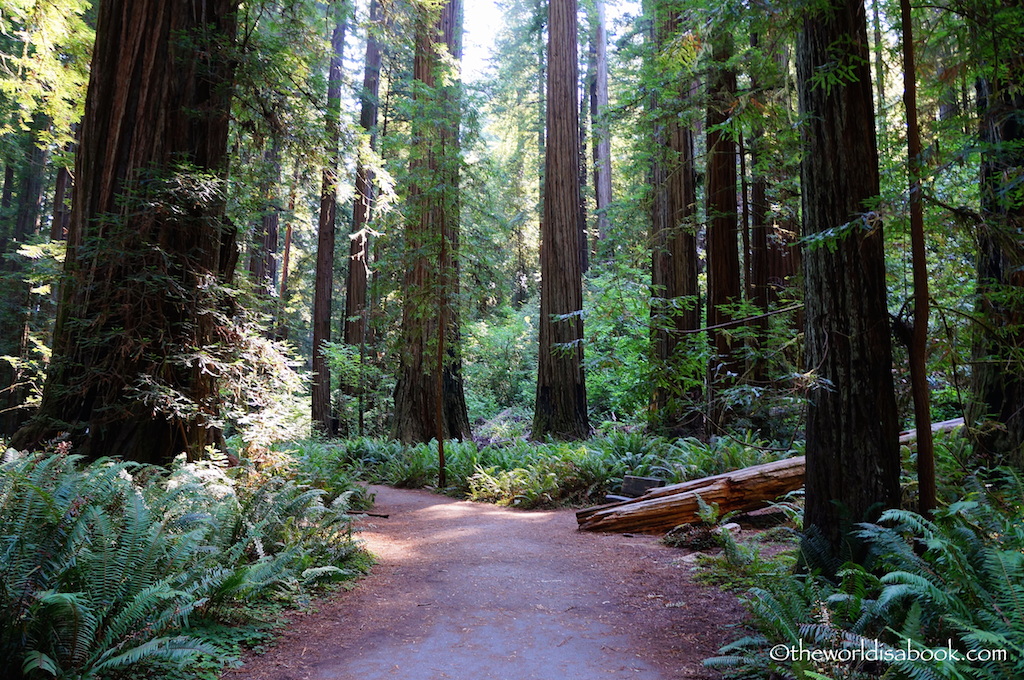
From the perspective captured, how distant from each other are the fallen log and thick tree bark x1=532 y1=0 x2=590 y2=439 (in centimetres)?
466

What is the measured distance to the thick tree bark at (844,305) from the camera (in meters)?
3.90

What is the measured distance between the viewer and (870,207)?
3.84 meters

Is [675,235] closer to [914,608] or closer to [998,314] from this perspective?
[998,314]

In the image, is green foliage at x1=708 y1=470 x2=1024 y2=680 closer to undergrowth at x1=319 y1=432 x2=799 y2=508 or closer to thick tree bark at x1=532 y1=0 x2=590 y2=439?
undergrowth at x1=319 y1=432 x2=799 y2=508

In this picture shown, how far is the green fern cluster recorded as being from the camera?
8.76 ft

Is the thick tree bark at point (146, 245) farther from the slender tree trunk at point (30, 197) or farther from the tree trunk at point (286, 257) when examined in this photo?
the slender tree trunk at point (30, 197)

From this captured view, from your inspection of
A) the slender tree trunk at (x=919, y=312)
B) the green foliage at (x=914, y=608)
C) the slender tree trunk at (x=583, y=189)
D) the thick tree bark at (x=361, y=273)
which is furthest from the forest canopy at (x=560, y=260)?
the slender tree trunk at (x=583, y=189)

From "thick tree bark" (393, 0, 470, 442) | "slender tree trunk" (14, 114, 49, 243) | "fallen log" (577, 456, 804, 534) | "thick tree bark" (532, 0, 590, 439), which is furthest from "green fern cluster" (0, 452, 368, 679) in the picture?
"slender tree trunk" (14, 114, 49, 243)

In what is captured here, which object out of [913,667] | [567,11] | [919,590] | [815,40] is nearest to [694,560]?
[919,590]

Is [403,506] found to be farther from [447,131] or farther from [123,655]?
[123,655]

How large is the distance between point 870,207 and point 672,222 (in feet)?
28.3

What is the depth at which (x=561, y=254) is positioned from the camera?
12.6 meters

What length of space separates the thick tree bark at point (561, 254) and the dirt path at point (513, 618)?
5.55 m

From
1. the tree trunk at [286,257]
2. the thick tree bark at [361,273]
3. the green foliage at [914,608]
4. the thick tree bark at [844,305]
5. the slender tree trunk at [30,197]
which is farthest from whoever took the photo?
the slender tree trunk at [30,197]
